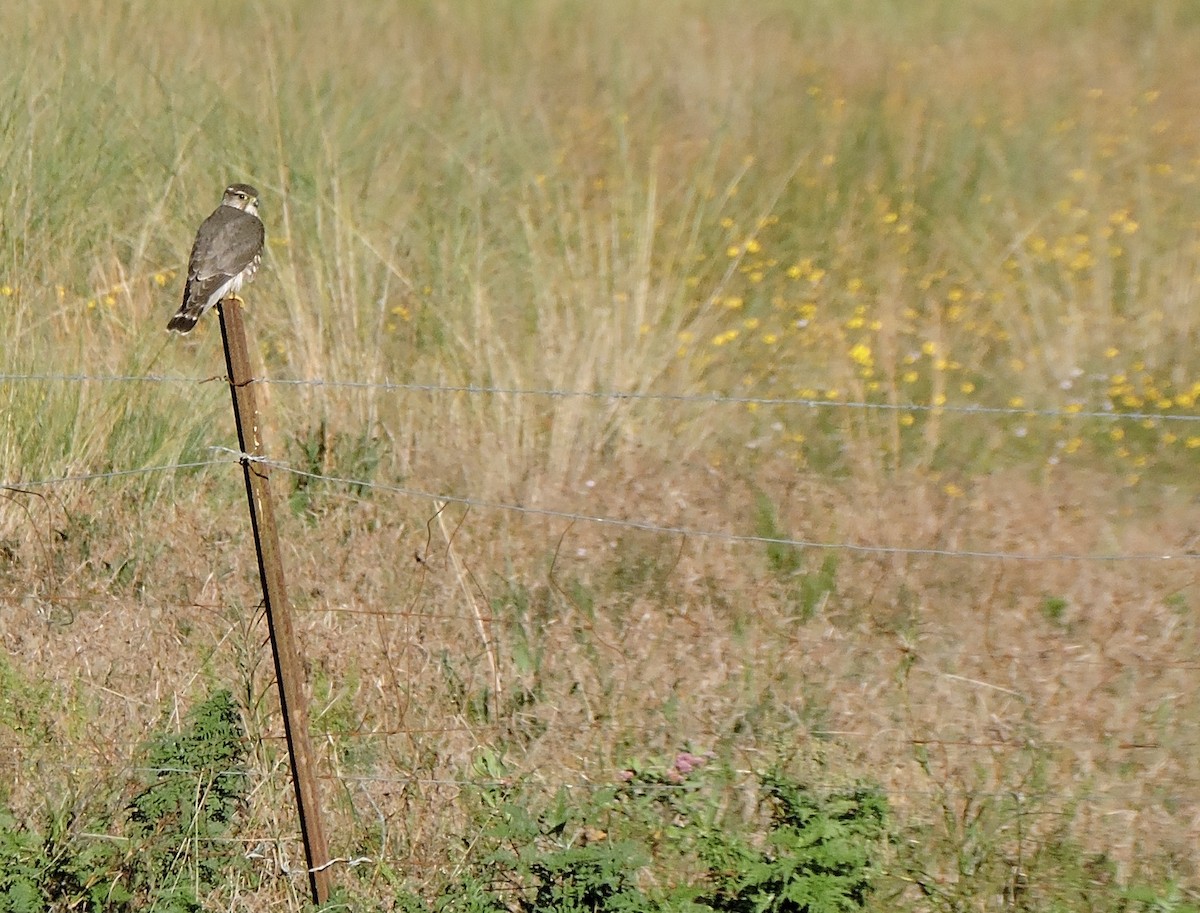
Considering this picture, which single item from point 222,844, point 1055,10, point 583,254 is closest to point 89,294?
point 583,254

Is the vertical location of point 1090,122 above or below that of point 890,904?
above

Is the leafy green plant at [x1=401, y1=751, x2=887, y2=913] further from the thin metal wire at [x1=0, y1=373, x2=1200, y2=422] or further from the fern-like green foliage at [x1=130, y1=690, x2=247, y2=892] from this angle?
the thin metal wire at [x1=0, y1=373, x2=1200, y2=422]

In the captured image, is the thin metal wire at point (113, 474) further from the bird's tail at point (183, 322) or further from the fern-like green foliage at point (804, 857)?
the fern-like green foliage at point (804, 857)

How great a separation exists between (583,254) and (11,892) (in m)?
3.82

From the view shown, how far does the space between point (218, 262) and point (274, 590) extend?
1.70 m

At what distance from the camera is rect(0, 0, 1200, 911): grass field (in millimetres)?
4102

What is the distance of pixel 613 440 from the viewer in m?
5.95

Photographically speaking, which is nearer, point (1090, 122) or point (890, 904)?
point (890, 904)

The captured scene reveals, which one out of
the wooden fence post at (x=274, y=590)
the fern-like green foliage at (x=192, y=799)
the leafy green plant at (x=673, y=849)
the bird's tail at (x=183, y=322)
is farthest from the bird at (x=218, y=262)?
the leafy green plant at (x=673, y=849)

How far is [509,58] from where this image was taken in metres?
9.69

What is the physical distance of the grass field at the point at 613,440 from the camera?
13.5ft

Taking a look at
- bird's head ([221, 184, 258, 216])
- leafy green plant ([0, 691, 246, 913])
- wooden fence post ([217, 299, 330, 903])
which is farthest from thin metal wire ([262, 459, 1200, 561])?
bird's head ([221, 184, 258, 216])

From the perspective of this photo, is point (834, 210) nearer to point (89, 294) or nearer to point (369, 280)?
point (369, 280)

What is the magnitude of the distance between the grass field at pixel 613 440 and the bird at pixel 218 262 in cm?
70
